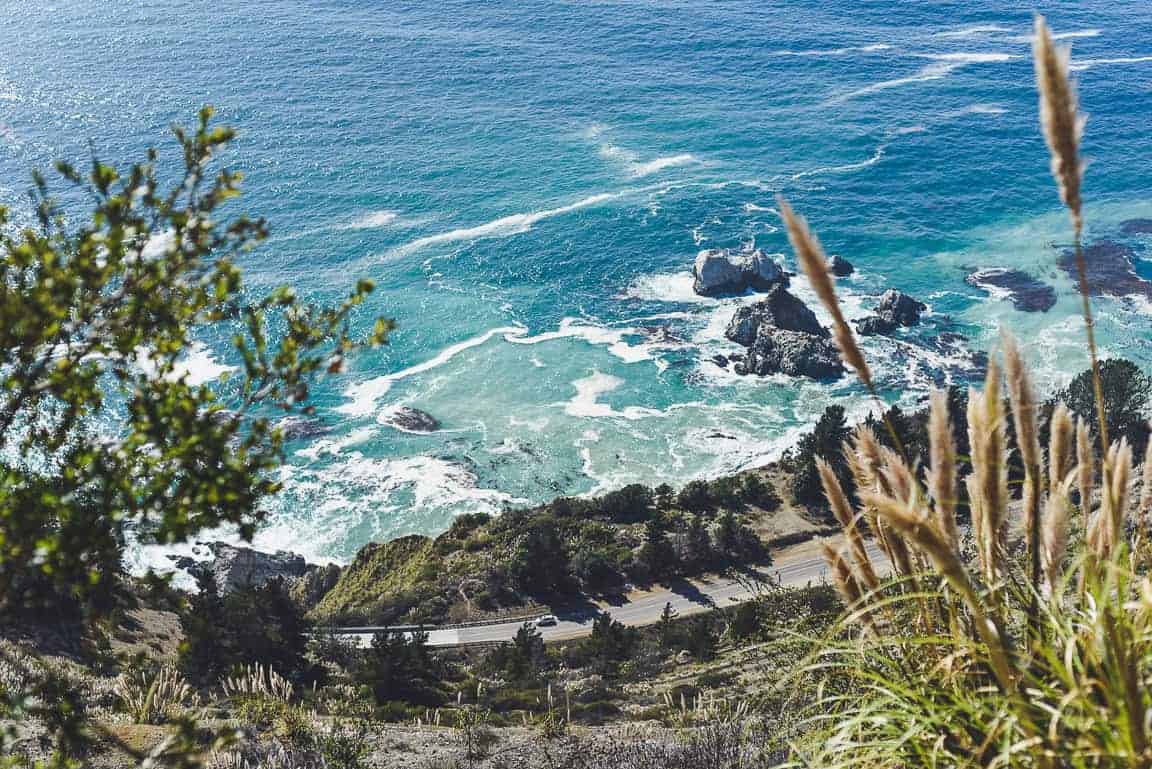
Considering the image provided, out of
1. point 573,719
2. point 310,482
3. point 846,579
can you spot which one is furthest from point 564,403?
point 846,579

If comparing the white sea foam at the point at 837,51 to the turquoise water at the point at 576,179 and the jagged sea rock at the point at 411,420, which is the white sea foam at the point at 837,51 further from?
the jagged sea rock at the point at 411,420

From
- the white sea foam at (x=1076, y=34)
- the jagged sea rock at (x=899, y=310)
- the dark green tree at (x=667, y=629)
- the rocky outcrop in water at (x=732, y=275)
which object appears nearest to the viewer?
the dark green tree at (x=667, y=629)

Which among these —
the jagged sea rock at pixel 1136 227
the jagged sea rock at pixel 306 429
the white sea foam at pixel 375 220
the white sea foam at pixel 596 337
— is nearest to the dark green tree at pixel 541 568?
the jagged sea rock at pixel 306 429

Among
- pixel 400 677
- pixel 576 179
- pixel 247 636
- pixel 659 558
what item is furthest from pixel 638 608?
pixel 576 179

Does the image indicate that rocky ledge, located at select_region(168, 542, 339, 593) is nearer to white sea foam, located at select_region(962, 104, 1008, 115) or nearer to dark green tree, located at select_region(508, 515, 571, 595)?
dark green tree, located at select_region(508, 515, 571, 595)

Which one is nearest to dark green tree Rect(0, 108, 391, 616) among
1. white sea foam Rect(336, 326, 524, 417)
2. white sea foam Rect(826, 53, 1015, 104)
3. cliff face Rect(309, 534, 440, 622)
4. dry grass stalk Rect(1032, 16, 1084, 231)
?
dry grass stalk Rect(1032, 16, 1084, 231)

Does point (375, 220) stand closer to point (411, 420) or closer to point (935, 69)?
point (411, 420)

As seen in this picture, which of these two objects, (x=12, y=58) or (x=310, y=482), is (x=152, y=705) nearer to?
(x=310, y=482)
